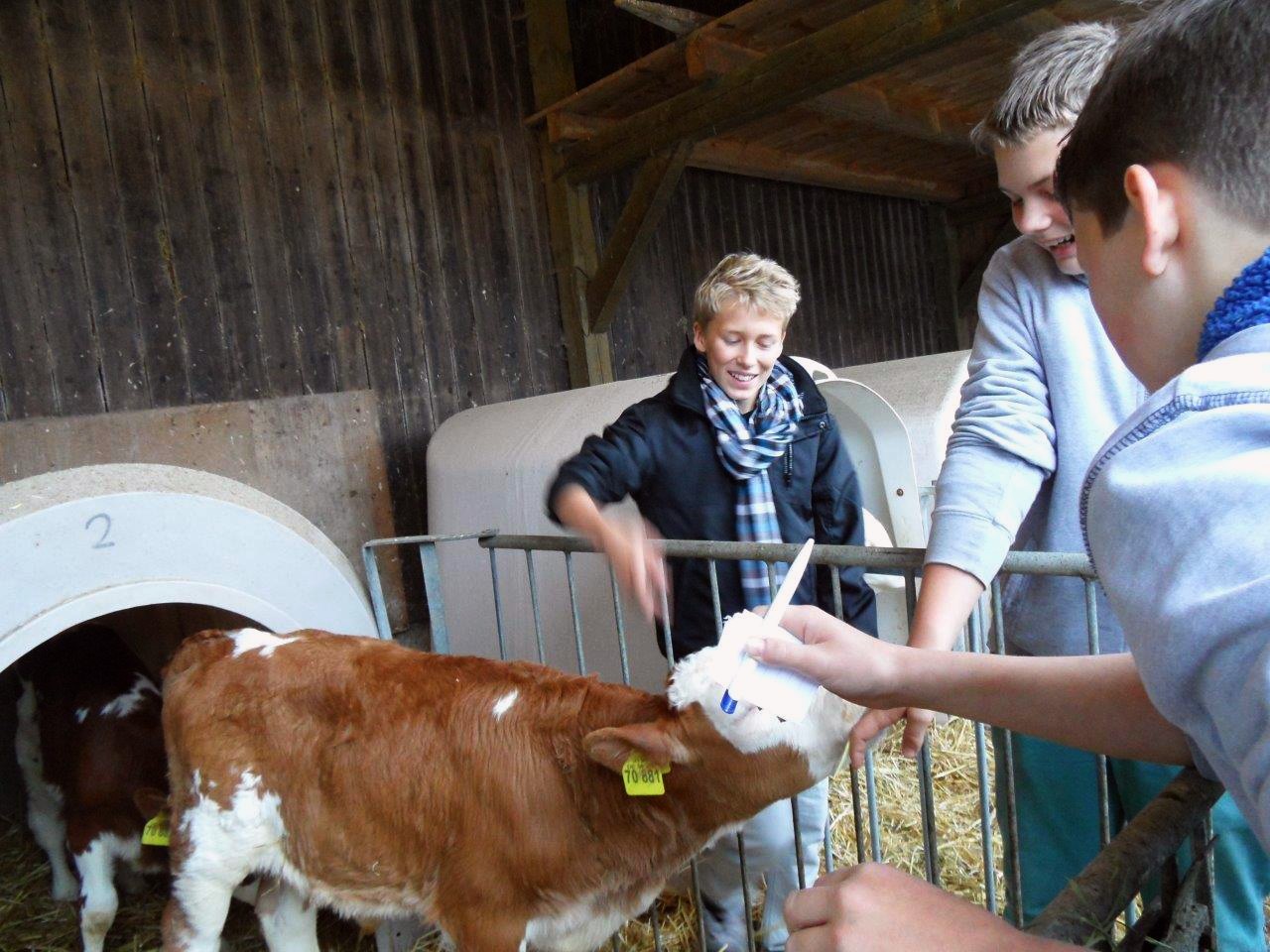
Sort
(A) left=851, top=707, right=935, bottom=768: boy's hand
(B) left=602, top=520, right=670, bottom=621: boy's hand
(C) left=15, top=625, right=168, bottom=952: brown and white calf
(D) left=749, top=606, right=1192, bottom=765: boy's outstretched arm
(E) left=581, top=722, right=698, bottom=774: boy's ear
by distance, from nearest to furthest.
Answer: (D) left=749, top=606, right=1192, bottom=765: boy's outstretched arm, (A) left=851, top=707, right=935, bottom=768: boy's hand, (E) left=581, top=722, right=698, bottom=774: boy's ear, (B) left=602, top=520, right=670, bottom=621: boy's hand, (C) left=15, top=625, right=168, bottom=952: brown and white calf

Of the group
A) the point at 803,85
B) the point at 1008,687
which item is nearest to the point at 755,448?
the point at 1008,687

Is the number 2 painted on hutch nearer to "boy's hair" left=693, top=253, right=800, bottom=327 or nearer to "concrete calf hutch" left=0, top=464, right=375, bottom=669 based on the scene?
"concrete calf hutch" left=0, top=464, right=375, bottom=669

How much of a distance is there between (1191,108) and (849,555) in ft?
4.17

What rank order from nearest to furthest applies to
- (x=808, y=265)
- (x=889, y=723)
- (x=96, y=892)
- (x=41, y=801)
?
(x=889, y=723) < (x=96, y=892) < (x=41, y=801) < (x=808, y=265)

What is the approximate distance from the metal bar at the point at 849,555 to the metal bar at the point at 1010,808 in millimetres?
140

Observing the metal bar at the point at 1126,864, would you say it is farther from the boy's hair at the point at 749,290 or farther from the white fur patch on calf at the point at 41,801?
the white fur patch on calf at the point at 41,801

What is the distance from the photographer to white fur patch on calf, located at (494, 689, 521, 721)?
2.11m

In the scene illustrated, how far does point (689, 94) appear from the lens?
4648mm

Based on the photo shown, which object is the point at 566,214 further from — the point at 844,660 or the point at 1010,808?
the point at 844,660

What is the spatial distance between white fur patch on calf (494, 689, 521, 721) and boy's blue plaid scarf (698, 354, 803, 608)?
696mm

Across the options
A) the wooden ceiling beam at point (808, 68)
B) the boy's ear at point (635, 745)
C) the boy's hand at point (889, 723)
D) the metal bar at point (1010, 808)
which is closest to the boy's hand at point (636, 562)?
the boy's ear at point (635, 745)

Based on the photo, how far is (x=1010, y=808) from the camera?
1725 millimetres

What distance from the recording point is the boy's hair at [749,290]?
94.5 inches

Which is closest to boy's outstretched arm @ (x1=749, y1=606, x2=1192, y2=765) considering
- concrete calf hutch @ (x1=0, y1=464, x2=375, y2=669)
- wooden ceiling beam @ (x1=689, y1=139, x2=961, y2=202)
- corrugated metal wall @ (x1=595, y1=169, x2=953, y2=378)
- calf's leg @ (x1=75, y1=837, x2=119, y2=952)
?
concrete calf hutch @ (x1=0, y1=464, x2=375, y2=669)
